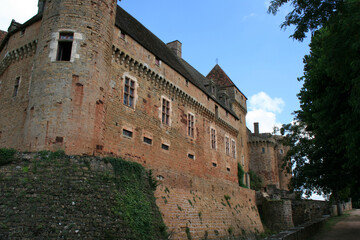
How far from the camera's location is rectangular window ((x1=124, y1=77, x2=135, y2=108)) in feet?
51.0

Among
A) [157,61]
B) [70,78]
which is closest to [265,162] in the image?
[157,61]

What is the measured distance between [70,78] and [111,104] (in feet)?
8.56

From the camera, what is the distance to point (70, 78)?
483 inches

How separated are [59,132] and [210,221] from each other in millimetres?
11164

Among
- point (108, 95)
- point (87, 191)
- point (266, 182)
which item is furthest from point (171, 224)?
point (266, 182)

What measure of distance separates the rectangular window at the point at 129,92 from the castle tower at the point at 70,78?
4.59 ft

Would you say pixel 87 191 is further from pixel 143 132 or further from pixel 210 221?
pixel 210 221

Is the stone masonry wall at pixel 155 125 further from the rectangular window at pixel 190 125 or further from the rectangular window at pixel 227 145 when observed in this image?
the rectangular window at pixel 227 145

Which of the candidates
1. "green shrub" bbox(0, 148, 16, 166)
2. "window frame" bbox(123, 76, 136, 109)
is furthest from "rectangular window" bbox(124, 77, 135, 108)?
"green shrub" bbox(0, 148, 16, 166)

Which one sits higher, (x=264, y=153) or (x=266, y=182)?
(x=264, y=153)

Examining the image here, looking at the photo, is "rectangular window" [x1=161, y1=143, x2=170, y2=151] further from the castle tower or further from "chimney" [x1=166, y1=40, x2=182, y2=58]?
"chimney" [x1=166, y1=40, x2=182, y2=58]

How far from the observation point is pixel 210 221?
61.0 feet

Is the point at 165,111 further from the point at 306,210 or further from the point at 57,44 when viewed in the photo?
the point at 306,210

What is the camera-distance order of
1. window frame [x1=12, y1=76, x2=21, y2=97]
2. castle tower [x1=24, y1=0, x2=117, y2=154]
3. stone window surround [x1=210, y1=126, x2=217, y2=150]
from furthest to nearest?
stone window surround [x1=210, y1=126, x2=217, y2=150], window frame [x1=12, y1=76, x2=21, y2=97], castle tower [x1=24, y1=0, x2=117, y2=154]
